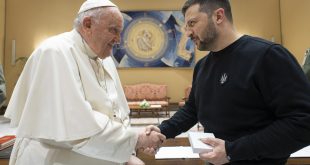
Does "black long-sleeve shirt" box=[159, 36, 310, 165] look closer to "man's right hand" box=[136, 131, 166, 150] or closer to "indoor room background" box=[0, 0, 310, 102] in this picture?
"man's right hand" box=[136, 131, 166, 150]

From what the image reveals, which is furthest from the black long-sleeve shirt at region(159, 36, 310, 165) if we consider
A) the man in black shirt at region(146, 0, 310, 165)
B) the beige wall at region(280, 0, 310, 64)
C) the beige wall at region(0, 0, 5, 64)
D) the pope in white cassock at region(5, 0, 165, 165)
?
the beige wall at region(0, 0, 5, 64)

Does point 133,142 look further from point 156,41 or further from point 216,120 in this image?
point 156,41

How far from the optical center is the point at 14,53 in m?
9.59

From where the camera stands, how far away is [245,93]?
1315 mm

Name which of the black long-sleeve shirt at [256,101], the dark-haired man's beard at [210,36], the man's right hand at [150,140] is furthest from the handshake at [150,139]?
the dark-haired man's beard at [210,36]

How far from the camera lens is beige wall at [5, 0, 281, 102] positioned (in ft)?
31.8

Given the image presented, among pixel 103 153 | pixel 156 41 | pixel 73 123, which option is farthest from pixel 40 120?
pixel 156 41

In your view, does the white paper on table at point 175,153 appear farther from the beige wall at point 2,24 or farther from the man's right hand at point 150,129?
the beige wall at point 2,24

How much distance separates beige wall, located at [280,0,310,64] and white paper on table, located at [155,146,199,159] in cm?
721

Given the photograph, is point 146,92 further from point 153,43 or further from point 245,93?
point 245,93

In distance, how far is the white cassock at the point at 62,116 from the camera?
140 cm

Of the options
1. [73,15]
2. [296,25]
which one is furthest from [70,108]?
[73,15]

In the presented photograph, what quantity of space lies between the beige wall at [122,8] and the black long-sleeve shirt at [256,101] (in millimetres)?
8183

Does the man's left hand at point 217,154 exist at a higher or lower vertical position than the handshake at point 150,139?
higher
